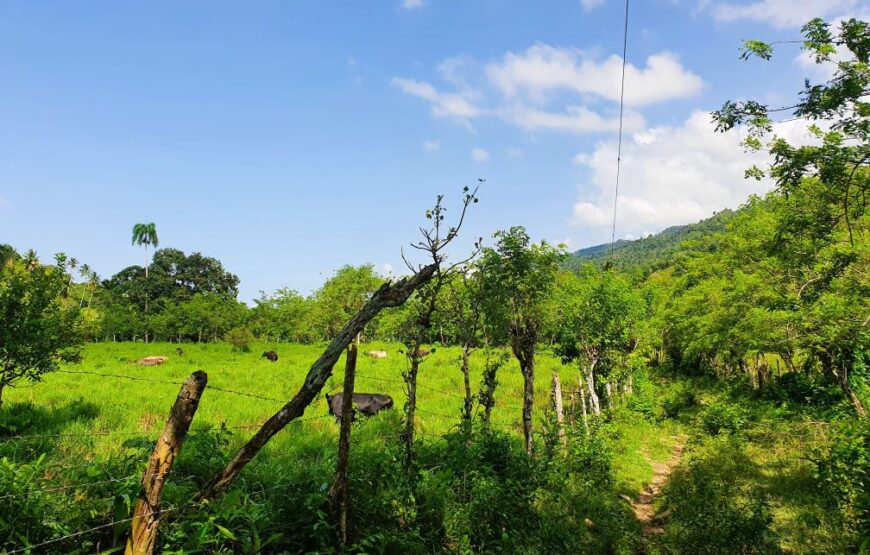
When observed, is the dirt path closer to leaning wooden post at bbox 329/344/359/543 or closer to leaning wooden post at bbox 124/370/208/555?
leaning wooden post at bbox 329/344/359/543

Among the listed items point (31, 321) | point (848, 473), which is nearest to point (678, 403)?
point (848, 473)

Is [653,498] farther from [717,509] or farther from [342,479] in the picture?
[342,479]

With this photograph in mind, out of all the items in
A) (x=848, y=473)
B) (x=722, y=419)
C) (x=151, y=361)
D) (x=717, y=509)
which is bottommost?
(x=717, y=509)

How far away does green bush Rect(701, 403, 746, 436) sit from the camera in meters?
16.5

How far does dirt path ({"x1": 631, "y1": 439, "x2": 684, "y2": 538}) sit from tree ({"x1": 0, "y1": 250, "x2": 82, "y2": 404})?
13365 millimetres

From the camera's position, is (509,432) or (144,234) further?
(144,234)

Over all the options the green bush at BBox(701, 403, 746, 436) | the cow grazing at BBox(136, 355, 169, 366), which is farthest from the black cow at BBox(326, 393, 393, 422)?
the cow grazing at BBox(136, 355, 169, 366)

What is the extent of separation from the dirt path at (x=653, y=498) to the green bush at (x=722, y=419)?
7.54ft

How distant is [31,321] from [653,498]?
1470 centimetres

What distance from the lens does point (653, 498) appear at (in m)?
11.0

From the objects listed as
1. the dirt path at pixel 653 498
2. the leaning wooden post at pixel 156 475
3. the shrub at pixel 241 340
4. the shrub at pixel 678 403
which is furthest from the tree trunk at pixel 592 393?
the shrub at pixel 241 340

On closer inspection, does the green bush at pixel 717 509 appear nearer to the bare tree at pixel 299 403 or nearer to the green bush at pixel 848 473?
the green bush at pixel 848 473

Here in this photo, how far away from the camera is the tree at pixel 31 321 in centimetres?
962

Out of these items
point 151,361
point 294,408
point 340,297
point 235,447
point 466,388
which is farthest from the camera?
point 340,297
